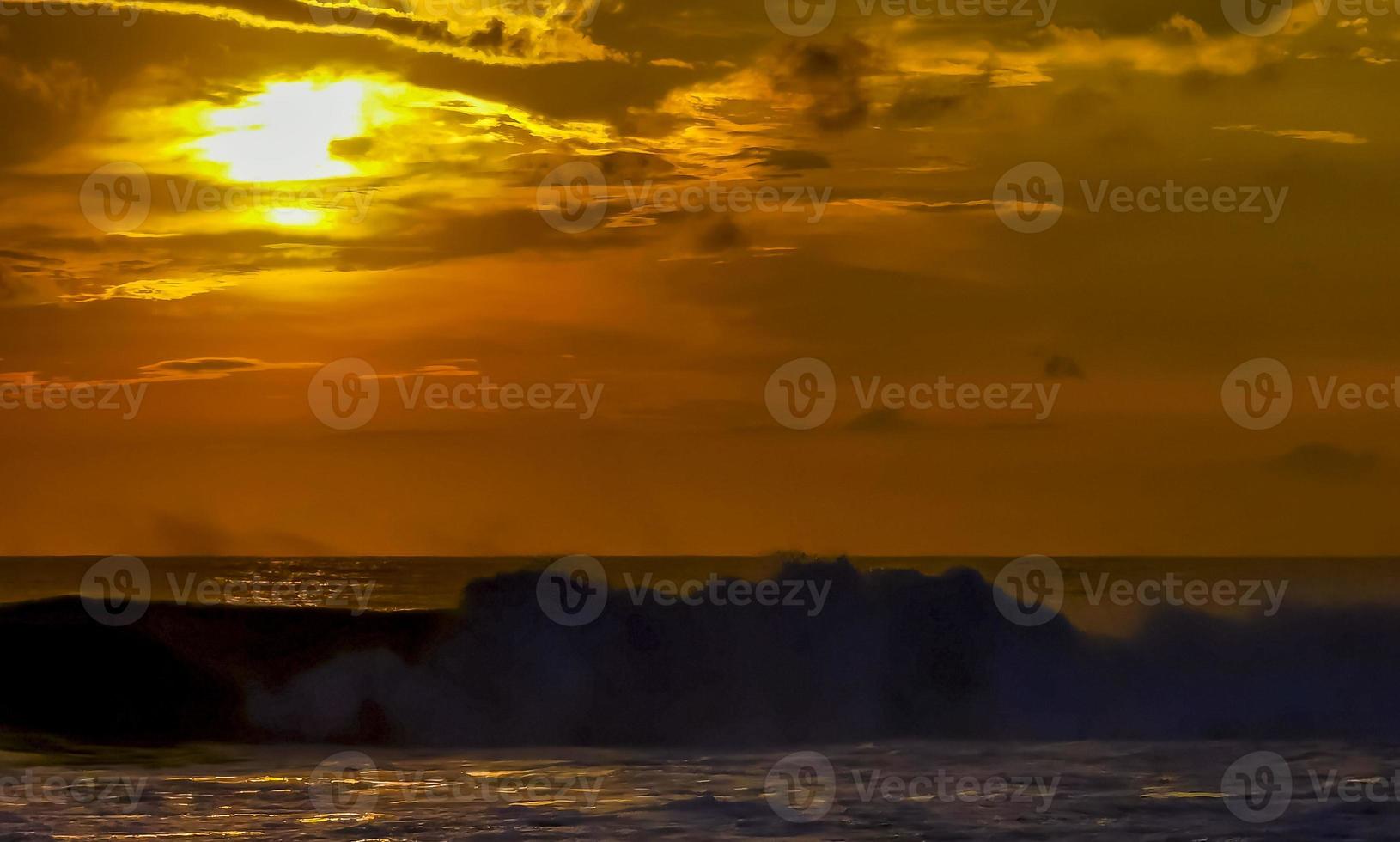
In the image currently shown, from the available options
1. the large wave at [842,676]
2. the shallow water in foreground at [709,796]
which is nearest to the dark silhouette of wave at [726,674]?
the large wave at [842,676]

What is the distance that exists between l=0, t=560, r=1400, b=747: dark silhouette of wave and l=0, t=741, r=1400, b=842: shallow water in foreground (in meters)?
3.95

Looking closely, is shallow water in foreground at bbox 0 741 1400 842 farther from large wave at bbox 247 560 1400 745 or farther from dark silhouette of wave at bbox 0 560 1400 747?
dark silhouette of wave at bbox 0 560 1400 747

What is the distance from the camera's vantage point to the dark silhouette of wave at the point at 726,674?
88.1 feet

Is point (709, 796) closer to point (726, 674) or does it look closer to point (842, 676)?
point (726, 674)

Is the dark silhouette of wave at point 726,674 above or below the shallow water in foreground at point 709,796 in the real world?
above

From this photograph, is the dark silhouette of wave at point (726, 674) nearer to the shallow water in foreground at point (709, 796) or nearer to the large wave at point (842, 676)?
the large wave at point (842, 676)

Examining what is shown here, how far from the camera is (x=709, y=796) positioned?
58.3 ft

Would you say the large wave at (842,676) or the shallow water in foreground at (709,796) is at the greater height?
the large wave at (842,676)

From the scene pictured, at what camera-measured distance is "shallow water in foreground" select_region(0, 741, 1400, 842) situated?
15711mm

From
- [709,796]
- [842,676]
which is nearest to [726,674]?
[842,676]

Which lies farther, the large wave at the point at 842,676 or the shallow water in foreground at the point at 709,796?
the large wave at the point at 842,676

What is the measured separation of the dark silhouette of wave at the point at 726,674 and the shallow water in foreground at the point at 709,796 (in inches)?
156

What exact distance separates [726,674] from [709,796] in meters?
11.3

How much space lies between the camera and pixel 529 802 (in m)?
17.3
